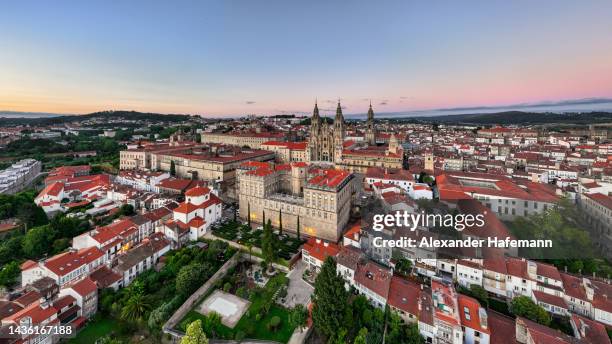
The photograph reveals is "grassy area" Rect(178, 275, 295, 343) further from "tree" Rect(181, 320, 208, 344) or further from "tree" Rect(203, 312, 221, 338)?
"tree" Rect(181, 320, 208, 344)

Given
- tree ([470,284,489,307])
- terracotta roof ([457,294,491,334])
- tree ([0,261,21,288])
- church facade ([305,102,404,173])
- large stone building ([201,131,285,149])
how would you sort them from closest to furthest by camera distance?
terracotta roof ([457,294,491,334])
tree ([470,284,489,307])
tree ([0,261,21,288])
church facade ([305,102,404,173])
large stone building ([201,131,285,149])

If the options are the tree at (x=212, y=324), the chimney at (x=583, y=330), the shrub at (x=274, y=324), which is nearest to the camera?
the chimney at (x=583, y=330)

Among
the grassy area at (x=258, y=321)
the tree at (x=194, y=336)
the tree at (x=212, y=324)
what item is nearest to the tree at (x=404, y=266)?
the grassy area at (x=258, y=321)

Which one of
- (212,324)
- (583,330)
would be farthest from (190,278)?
(583,330)

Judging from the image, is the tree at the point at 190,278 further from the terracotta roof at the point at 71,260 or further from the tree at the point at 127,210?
the tree at the point at 127,210

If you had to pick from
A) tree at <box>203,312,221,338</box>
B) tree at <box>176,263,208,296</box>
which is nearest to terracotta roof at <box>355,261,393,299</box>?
tree at <box>203,312,221,338</box>
